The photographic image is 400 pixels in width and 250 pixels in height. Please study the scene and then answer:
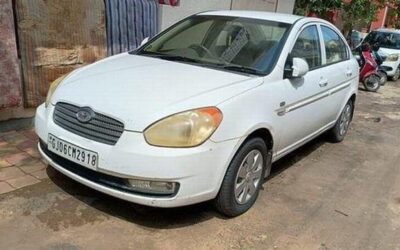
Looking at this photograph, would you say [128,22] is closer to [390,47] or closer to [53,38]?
[53,38]

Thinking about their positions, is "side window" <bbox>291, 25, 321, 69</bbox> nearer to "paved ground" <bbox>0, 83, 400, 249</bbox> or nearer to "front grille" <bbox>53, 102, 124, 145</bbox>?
"paved ground" <bbox>0, 83, 400, 249</bbox>

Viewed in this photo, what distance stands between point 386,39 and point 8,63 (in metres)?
11.8

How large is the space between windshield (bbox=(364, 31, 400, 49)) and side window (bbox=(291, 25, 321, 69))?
31.5ft

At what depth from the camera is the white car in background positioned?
13133 mm

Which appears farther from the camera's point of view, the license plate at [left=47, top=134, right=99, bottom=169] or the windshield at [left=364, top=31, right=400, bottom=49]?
the windshield at [left=364, top=31, right=400, bottom=49]

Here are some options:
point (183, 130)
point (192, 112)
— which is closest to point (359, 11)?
point (192, 112)

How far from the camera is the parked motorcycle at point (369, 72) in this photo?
1146 cm

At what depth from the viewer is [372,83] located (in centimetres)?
1150

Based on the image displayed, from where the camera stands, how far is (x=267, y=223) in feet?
12.4

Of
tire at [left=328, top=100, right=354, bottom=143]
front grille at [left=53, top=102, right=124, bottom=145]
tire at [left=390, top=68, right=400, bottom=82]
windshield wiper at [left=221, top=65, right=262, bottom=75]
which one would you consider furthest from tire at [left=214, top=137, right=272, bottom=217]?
tire at [left=390, top=68, right=400, bottom=82]

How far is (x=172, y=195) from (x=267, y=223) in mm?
979

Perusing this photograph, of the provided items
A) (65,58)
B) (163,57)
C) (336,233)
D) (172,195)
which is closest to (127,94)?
(172,195)

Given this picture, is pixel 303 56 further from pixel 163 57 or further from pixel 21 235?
pixel 21 235

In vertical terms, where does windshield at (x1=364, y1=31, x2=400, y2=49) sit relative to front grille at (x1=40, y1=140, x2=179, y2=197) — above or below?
below
